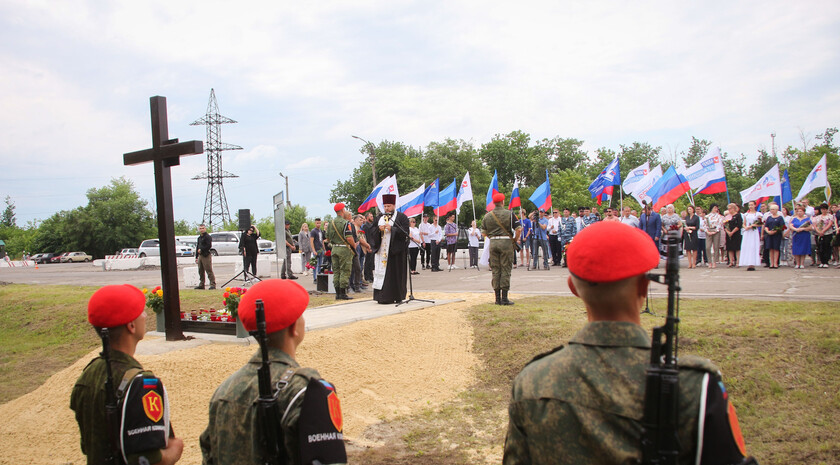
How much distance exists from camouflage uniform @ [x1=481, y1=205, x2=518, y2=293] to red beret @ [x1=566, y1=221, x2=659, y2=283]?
30.0 ft

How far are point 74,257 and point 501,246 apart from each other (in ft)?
204

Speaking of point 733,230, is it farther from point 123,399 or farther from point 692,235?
point 123,399

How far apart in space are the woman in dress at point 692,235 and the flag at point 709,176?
0.76m

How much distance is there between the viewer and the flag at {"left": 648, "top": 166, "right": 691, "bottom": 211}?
677 inches

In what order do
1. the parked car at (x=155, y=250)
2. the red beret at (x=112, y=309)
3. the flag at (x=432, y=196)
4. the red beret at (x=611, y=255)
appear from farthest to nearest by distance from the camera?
1. the parked car at (x=155, y=250)
2. the flag at (x=432, y=196)
3. the red beret at (x=112, y=309)
4. the red beret at (x=611, y=255)

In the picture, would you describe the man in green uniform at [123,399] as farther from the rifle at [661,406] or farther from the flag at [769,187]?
the flag at [769,187]

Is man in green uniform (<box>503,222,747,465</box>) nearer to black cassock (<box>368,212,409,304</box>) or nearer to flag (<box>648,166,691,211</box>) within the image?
black cassock (<box>368,212,409,304</box>)

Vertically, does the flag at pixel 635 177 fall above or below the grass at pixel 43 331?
above

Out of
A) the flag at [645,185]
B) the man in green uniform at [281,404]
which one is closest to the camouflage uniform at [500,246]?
the man in green uniform at [281,404]

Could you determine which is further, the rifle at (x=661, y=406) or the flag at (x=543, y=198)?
the flag at (x=543, y=198)

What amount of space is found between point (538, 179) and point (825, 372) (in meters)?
66.5

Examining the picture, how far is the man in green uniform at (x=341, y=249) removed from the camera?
1330 cm

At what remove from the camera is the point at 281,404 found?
219cm

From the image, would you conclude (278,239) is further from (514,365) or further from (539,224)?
(514,365)
